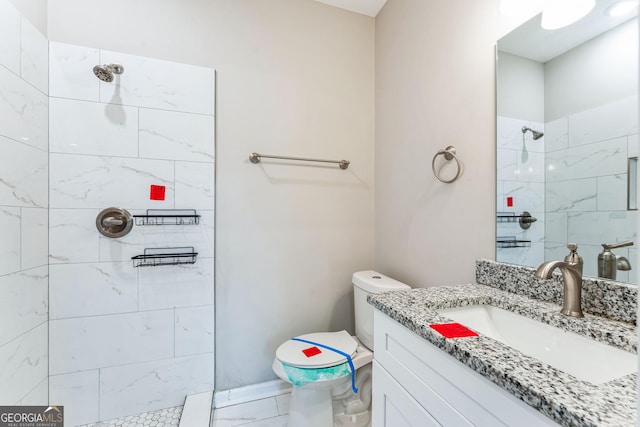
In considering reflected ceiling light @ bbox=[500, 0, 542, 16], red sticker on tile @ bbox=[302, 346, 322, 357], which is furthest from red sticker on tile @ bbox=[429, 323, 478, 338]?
reflected ceiling light @ bbox=[500, 0, 542, 16]

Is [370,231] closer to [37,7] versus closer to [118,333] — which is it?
[118,333]

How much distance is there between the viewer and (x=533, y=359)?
55 centimetres

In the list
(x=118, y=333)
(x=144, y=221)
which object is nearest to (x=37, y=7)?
(x=144, y=221)

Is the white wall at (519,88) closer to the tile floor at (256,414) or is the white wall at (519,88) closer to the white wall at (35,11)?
the tile floor at (256,414)

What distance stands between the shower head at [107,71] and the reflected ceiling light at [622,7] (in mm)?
1886

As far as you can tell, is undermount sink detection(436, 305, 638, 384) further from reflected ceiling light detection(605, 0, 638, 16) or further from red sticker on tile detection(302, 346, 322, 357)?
reflected ceiling light detection(605, 0, 638, 16)

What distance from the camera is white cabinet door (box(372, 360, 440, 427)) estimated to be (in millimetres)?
721

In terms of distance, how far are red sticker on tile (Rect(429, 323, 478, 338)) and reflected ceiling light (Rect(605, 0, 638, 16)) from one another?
949mm

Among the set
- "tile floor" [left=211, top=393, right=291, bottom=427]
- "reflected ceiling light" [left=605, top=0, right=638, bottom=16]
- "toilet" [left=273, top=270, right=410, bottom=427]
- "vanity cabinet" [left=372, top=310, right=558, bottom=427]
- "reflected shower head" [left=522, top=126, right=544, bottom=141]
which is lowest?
"tile floor" [left=211, top=393, right=291, bottom=427]

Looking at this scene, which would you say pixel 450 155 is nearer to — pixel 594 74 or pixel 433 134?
pixel 433 134

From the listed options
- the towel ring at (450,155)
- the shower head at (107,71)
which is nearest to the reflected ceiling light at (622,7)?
the towel ring at (450,155)

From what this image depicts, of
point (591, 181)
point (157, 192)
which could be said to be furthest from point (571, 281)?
point (157, 192)

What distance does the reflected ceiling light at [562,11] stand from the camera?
821 millimetres

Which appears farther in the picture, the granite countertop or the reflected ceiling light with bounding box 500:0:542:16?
the reflected ceiling light with bounding box 500:0:542:16
